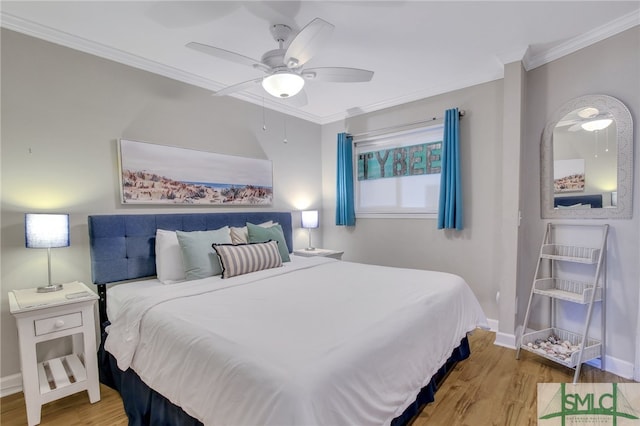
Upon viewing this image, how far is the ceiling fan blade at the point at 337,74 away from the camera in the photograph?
209 centimetres

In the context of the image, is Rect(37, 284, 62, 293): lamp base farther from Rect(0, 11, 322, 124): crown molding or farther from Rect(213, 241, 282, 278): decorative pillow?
Rect(0, 11, 322, 124): crown molding

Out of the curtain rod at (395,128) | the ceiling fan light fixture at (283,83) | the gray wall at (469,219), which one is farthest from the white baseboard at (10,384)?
the curtain rod at (395,128)

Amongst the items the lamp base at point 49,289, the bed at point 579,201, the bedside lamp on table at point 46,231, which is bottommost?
the lamp base at point 49,289

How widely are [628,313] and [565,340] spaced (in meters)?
0.49

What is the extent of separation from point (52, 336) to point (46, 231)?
676 mm

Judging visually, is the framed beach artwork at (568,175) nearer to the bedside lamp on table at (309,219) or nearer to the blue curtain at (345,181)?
the blue curtain at (345,181)

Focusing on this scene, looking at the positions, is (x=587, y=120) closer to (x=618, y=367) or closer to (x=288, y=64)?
(x=618, y=367)

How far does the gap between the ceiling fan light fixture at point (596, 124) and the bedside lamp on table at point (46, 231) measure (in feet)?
13.3

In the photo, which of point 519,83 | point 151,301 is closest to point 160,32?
point 151,301

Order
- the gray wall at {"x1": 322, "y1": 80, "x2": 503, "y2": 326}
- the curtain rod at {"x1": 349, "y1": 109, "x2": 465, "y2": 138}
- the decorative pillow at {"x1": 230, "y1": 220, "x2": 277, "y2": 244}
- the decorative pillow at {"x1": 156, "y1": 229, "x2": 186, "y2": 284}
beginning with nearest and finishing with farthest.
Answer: the decorative pillow at {"x1": 156, "y1": 229, "x2": 186, "y2": 284}, the decorative pillow at {"x1": 230, "y1": 220, "x2": 277, "y2": 244}, the gray wall at {"x1": 322, "y1": 80, "x2": 503, "y2": 326}, the curtain rod at {"x1": 349, "y1": 109, "x2": 465, "y2": 138}

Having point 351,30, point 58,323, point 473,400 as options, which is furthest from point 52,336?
point 351,30

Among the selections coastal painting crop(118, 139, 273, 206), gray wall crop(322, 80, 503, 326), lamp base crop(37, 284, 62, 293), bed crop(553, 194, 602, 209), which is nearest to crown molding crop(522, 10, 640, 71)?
gray wall crop(322, 80, 503, 326)

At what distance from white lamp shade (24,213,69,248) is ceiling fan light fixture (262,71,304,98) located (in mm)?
1677

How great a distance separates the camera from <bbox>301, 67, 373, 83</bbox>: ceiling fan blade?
6.87 feet
